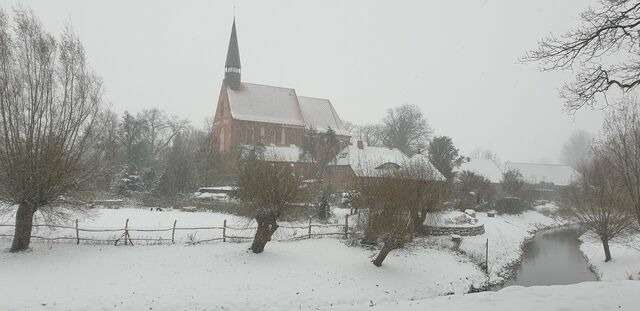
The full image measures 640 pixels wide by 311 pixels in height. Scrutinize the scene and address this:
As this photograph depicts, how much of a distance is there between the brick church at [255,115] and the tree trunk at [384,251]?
33364 millimetres

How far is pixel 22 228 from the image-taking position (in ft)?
47.0

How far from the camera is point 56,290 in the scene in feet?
37.1

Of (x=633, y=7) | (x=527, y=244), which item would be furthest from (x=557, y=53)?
(x=527, y=244)

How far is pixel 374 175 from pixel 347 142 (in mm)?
32629

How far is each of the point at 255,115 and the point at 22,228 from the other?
37.1m

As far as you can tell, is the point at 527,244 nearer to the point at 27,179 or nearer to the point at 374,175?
the point at 374,175

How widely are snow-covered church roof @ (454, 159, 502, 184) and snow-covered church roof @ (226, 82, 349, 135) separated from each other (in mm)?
20314

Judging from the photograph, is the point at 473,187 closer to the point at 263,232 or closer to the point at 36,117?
the point at 263,232

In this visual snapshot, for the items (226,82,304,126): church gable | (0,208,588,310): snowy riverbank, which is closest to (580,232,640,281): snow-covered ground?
(0,208,588,310): snowy riverbank

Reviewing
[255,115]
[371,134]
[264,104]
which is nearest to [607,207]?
[255,115]

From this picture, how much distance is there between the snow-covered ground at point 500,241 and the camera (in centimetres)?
2108

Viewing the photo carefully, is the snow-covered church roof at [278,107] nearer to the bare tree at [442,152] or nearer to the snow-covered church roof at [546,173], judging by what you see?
the bare tree at [442,152]

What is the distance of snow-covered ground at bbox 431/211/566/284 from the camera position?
21078mm

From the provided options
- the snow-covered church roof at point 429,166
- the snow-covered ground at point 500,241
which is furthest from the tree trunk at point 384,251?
the snow-covered church roof at point 429,166
